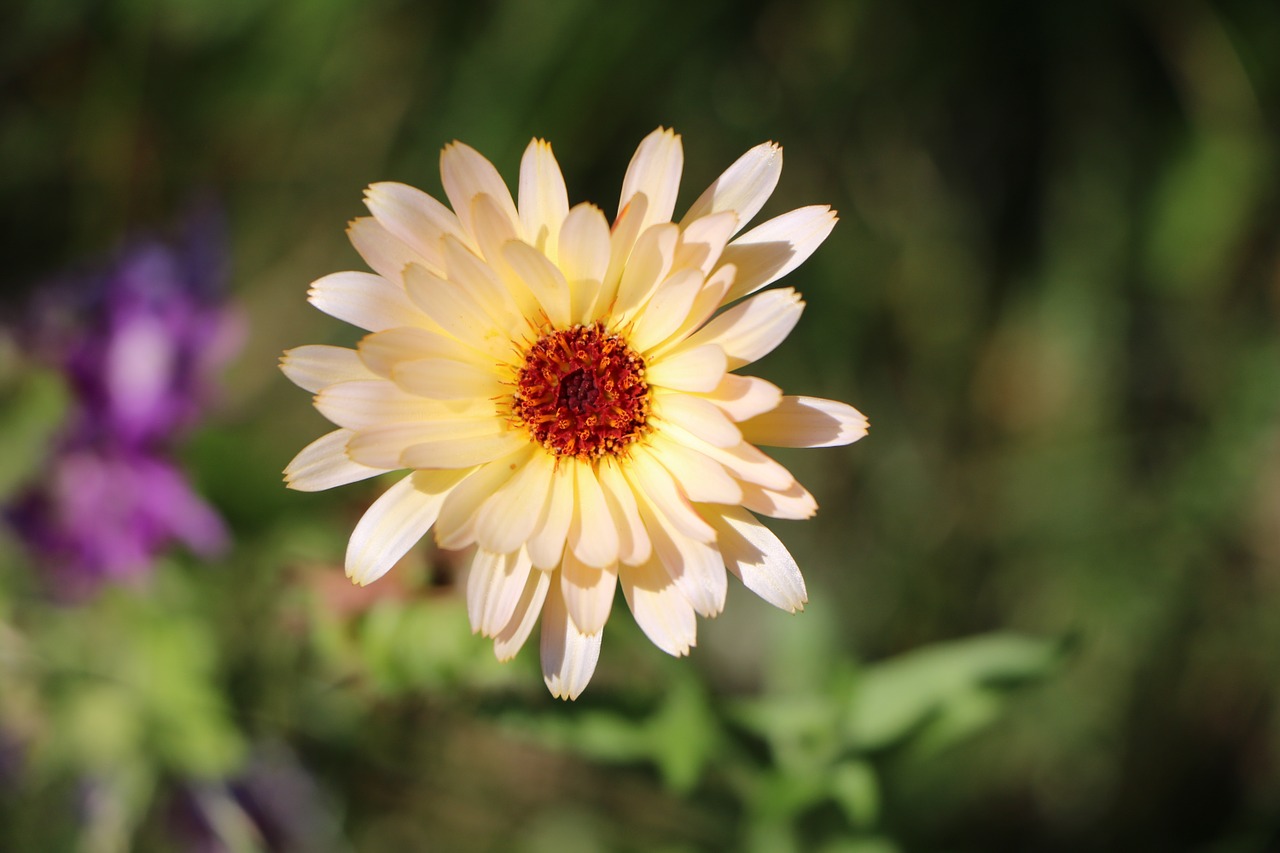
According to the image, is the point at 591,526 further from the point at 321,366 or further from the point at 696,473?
the point at 321,366

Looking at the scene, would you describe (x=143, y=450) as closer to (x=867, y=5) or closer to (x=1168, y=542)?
(x=867, y=5)

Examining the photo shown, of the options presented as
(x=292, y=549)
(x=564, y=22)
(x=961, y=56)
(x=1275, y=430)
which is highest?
(x=961, y=56)

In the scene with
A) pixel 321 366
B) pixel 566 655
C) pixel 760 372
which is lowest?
pixel 566 655

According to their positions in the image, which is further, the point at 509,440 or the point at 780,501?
the point at 509,440

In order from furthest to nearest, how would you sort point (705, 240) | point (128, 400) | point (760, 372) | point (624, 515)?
1. point (760, 372)
2. point (128, 400)
3. point (624, 515)
4. point (705, 240)

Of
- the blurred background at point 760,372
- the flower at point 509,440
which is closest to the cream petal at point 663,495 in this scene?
the flower at point 509,440

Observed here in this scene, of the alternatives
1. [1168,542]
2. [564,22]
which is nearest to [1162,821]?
[1168,542]

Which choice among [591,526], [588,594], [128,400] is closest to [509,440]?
[591,526]

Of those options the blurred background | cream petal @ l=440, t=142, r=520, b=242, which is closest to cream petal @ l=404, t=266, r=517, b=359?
cream petal @ l=440, t=142, r=520, b=242
